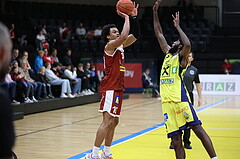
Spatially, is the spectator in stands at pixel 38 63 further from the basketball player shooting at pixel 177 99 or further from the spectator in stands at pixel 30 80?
the basketball player shooting at pixel 177 99

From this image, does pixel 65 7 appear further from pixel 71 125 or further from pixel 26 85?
pixel 71 125

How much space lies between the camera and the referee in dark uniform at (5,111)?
2.03 metres

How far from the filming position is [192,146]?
25.2ft

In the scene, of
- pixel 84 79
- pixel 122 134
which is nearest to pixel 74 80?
pixel 84 79

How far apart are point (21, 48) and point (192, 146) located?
362 inches

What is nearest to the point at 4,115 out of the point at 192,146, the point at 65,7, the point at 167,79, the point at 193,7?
the point at 167,79

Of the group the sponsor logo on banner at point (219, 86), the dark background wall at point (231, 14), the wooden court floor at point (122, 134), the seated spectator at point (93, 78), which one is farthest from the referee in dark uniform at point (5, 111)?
the dark background wall at point (231, 14)

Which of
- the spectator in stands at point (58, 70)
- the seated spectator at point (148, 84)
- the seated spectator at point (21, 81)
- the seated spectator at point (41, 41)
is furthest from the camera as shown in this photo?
the seated spectator at point (148, 84)

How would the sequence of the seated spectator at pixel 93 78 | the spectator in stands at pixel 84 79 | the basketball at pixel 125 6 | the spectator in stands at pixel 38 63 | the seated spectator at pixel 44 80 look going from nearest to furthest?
the basketball at pixel 125 6
the seated spectator at pixel 44 80
the spectator in stands at pixel 38 63
the spectator in stands at pixel 84 79
the seated spectator at pixel 93 78

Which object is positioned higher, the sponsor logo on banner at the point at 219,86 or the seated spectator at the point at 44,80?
the seated spectator at the point at 44,80

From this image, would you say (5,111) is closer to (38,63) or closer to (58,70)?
(38,63)

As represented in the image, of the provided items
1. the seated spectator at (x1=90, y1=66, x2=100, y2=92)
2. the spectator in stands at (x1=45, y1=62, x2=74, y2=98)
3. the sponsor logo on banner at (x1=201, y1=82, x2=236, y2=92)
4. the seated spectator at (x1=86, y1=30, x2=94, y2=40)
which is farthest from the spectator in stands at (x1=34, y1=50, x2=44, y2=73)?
the sponsor logo on banner at (x1=201, y1=82, x2=236, y2=92)

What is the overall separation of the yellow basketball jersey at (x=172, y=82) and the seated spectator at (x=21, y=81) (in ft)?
23.4

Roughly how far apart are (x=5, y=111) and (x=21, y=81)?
10269mm
